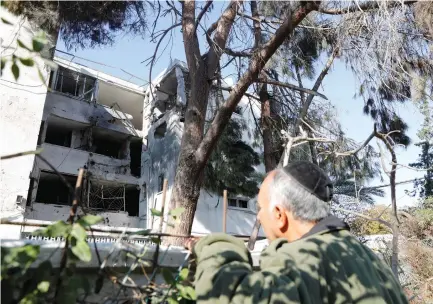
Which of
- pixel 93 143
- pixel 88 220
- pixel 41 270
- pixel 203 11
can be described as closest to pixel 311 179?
pixel 88 220

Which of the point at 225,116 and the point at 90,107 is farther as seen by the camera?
the point at 90,107

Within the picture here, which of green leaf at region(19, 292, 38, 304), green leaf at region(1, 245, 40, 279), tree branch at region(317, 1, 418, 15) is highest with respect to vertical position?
tree branch at region(317, 1, 418, 15)

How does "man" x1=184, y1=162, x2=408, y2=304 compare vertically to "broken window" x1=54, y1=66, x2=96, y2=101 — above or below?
below

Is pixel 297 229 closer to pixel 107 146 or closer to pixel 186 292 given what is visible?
pixel 186 292

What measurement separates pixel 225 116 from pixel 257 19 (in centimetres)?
223

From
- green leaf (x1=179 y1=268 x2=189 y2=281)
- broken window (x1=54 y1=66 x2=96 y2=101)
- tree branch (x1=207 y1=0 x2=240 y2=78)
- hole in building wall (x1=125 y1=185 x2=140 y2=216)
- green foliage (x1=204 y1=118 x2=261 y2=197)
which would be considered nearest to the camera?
green leaf (x1=179 y1=268 x2=189 y2=281)

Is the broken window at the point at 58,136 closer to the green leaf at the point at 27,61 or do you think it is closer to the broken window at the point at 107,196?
the broken window at the point at 107,196

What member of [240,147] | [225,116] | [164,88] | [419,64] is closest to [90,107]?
[164,88]

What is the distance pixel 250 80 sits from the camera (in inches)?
165

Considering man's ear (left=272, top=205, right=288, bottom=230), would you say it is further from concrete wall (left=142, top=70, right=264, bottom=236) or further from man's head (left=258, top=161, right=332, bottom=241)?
concrete wall (left=142, top=70, right=264, bottom=236)

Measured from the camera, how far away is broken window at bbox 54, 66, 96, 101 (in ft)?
48.2

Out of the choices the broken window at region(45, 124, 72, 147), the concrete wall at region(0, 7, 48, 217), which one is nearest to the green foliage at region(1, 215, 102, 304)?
the concrete wall at region(0, 7, 48, 217)

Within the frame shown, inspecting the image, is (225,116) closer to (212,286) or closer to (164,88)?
(212,286)

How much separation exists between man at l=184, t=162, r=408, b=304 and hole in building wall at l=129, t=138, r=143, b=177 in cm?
1557
